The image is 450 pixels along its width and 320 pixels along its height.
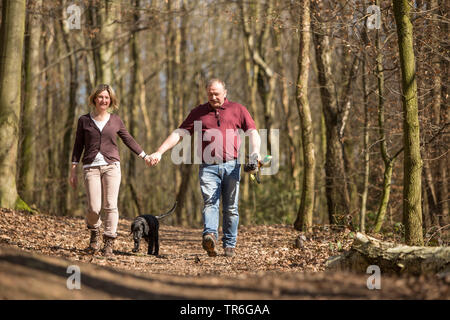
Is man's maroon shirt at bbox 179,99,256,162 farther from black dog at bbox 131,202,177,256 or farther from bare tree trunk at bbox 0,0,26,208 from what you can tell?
bare tree trunk at bbox 0,0,26,208

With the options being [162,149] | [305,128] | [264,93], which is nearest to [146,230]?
[162,149]

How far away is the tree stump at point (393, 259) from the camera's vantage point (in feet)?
16.9

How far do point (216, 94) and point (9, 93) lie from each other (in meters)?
5.29

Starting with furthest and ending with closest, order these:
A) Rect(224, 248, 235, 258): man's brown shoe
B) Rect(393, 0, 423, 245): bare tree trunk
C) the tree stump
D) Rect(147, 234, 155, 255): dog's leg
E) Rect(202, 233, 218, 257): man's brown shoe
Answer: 1. Rect(147, 234, 155, 255): dog's leg
2. Rect(224, 248, 235, 258): man's brown shoe
3. Rect(202, 233, 218, 257): man's brown shoe
4. Rect(393, 0, 423, 245): bare tree trunk
5. the tree stump

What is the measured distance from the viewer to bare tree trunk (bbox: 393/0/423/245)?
6.97 m

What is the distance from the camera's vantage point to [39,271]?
4.46m

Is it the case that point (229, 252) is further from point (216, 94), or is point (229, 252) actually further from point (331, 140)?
point (331, 140)

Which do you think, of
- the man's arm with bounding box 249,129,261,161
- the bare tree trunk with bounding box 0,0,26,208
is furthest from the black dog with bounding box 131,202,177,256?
the bare tree trunk with bounding box 0,0,26,208

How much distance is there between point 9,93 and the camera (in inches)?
417

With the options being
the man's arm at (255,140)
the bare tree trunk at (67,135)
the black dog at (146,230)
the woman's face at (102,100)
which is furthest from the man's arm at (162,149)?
the bare tree trunk at (67,135)

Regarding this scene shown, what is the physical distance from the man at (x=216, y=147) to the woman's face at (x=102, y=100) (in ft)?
3.09

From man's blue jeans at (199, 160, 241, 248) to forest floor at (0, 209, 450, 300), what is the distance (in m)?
0.53
